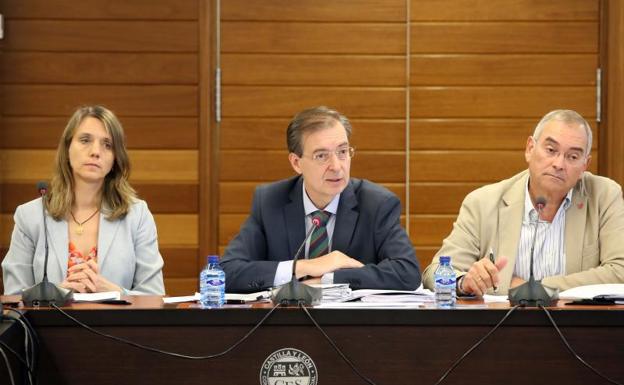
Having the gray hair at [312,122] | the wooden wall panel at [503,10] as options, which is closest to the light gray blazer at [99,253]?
the gray hair at [312,122]

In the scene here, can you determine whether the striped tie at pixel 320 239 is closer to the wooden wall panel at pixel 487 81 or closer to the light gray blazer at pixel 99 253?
the light gray blazer at pixel 99 253

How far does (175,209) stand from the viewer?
18.0 feet

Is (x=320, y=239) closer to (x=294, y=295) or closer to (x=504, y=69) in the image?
(x=294, y=295)

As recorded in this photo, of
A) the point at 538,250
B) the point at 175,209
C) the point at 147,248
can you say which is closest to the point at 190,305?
the point at 147,248

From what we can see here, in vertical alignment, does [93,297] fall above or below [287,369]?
above

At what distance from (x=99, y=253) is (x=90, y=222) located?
149 mm

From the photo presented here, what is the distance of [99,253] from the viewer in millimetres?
3631

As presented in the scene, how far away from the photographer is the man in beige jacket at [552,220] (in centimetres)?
352

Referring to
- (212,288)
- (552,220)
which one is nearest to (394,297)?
(212,288)

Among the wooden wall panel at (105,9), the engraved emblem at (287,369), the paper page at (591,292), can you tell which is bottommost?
the engraved emblem at (287,369)

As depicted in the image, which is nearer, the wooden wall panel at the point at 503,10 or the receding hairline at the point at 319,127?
the receding hairline at the point at 319,127

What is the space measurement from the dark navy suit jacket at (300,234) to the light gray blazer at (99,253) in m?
0.35

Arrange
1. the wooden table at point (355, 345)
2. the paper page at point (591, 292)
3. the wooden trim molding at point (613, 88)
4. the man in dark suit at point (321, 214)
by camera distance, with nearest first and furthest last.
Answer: the wooden table at point (355, 345) < the paper page at point (591, 292) < the man in dark suit at point (321, 214) < the wooden trim molding at point (613, 88)

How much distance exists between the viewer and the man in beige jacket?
3.52 m
